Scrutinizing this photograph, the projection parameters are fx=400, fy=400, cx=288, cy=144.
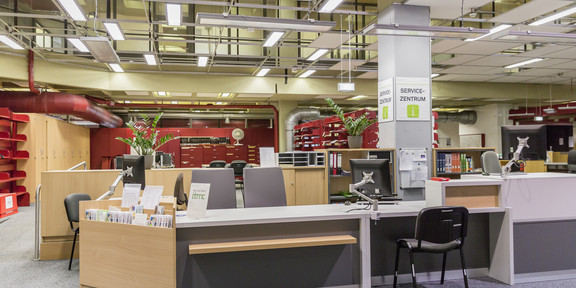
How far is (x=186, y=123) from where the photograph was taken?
18.4 meters

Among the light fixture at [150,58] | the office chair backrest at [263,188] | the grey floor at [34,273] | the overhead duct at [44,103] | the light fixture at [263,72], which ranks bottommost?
the grey floor at [34,273]

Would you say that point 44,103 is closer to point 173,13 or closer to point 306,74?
point 173,13

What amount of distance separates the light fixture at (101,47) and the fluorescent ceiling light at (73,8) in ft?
1.29

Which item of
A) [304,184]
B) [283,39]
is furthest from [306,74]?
[304,184]

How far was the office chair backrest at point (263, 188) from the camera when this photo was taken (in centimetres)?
465

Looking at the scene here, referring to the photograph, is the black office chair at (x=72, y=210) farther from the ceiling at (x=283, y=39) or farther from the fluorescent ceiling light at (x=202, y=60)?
the fluorescent ceiling light at (x=202, y=60)

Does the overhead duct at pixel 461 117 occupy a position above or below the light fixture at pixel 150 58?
below

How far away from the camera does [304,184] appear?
6156 millimetres

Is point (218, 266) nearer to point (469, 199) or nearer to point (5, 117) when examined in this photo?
point (469, 199)

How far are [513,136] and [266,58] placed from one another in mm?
6202

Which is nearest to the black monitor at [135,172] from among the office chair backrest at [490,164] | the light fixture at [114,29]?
the light fixture at [114,29]

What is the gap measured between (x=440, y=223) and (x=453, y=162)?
3040 millimetres

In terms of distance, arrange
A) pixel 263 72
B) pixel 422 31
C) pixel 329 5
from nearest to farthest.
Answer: pixel 422 31 → pixel 329 5 → pixel 263 72

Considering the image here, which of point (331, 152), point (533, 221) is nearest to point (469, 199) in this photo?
point (533, 221)
